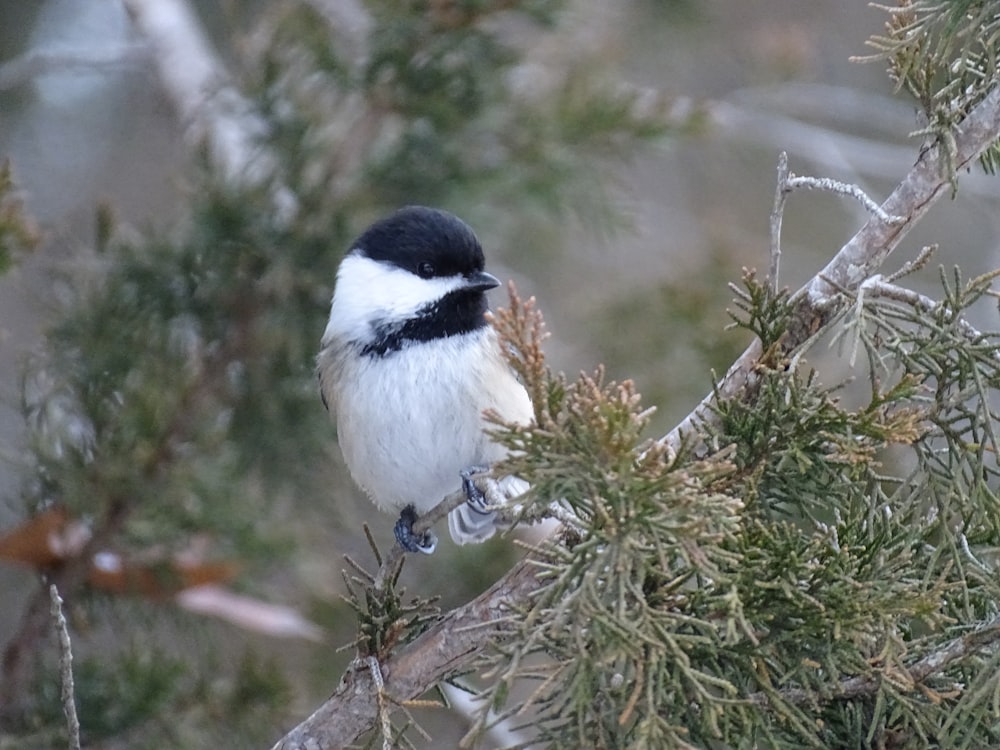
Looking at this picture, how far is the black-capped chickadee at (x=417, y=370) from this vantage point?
2.21 metres

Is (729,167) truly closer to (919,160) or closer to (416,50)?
(416,50)

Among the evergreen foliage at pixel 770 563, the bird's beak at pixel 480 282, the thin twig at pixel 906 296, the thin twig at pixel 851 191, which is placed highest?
the thin twig at pixel 851 191

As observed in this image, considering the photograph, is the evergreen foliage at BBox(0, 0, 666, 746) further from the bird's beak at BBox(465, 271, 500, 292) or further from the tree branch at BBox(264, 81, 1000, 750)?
the tree branch at BBox(264, 81, 1000, 750)

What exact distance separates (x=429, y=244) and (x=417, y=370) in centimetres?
31

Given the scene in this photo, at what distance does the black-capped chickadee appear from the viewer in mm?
2205

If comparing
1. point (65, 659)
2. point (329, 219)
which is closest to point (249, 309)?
point (329, 219)

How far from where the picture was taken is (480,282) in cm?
232

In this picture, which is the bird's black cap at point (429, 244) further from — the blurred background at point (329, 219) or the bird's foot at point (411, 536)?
the bird's foot at point (411, 536)

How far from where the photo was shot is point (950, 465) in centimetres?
131

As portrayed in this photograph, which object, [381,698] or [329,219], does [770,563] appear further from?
[329,219]

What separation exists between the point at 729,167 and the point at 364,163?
2.79 meters

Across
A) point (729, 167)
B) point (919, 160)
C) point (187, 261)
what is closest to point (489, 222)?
point (187, 261)

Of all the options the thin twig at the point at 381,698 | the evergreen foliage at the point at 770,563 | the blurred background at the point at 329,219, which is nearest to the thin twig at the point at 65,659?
the thin twig at the point at 381,698

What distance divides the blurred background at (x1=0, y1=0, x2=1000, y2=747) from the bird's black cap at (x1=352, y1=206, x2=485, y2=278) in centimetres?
36
